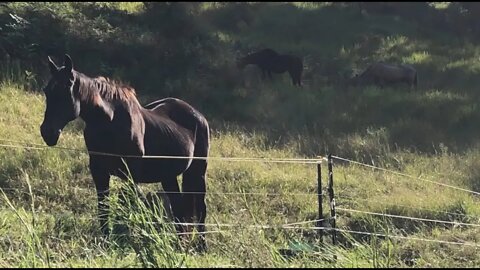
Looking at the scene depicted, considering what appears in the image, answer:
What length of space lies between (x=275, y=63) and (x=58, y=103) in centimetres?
1467

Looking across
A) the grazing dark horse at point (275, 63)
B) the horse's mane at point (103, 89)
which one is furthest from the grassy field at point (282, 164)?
the horse's mane at point (103, 89)

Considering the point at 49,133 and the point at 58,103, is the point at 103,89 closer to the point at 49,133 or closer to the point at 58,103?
the point at 58,103

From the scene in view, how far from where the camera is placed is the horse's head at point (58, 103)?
7.65m

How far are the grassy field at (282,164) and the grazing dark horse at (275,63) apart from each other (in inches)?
20.4

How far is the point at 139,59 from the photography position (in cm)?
1886

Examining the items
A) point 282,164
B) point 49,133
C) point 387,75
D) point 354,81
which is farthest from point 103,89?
point 387,75

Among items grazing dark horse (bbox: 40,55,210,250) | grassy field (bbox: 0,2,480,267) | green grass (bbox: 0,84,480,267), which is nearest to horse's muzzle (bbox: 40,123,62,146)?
grazing dark horse (bbox: 40,55,210,250)

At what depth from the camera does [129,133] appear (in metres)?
8.38

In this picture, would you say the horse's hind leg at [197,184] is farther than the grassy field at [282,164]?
Yes

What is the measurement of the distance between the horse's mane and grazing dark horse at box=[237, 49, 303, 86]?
12834 mm

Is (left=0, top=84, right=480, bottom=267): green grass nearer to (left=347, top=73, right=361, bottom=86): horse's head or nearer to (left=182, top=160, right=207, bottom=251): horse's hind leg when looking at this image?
(left=182, top=160, right=207, bottom=251): horse's hind leg

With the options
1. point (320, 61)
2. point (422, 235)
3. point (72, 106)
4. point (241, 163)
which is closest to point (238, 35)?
point (320, 61)

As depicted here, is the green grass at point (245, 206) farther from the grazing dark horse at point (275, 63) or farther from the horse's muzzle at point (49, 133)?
the grazing dark horse at point (275, 63)

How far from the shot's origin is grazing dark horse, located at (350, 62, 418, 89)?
2145cm
